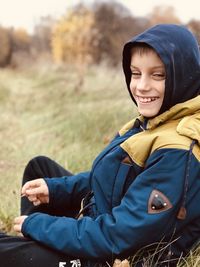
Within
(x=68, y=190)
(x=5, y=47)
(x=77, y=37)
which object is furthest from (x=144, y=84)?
(x=5, y=47)

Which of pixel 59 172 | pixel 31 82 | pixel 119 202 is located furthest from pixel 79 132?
pixel 31 82

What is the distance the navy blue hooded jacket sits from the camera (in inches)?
81.4

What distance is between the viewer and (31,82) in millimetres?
12312

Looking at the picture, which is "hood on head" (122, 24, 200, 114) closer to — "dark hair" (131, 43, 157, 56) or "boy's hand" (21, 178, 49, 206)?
"dark hair" (131, 43, 157, 56)

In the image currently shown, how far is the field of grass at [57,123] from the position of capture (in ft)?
14.9

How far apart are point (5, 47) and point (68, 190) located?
15.7m

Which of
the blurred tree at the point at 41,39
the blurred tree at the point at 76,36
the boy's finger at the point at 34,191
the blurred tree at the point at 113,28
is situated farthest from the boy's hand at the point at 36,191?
the blurred tree at the point at 41,39

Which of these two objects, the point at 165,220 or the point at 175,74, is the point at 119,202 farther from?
the point at 175,74

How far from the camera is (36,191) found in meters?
2.74

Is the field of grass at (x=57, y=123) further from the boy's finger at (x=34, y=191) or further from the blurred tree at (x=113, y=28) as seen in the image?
the blurred tree at (x=113, y=28)

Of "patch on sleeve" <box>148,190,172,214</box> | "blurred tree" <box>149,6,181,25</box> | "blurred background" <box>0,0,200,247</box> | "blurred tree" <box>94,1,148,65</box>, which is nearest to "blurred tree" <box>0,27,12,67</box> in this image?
"blurred background" <box>0,0,200,247</box>

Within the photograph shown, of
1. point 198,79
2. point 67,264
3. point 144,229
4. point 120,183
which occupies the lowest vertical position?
point 67,264

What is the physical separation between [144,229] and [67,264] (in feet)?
1.28

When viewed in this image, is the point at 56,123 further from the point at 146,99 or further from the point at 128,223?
the point at 128,223
